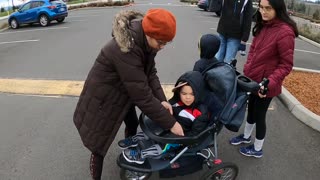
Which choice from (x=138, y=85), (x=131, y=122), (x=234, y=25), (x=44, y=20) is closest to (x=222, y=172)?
(x=131, y=122)

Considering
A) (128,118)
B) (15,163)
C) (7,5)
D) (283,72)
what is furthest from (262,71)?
(7,5)

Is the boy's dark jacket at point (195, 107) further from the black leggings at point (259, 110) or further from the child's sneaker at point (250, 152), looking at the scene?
the child's sneaker at point (250, 152)

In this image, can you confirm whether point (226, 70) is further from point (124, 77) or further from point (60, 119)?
point (60, 119)

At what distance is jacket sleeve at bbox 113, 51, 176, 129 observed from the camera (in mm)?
2641

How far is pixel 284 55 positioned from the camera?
343 centimetres

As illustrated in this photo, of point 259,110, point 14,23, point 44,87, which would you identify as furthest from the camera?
point 14,23

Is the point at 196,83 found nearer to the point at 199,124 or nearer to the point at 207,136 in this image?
the point at 199,124

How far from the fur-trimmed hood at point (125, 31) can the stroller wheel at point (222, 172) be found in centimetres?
145

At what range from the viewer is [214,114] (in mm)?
3287

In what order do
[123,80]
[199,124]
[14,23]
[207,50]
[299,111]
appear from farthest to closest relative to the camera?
[14,23] < [299,111] < [207,50] < [199,124] < [123,80]

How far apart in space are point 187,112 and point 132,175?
85cm

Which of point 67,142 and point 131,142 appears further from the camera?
point 67,142

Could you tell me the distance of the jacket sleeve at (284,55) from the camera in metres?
3.41

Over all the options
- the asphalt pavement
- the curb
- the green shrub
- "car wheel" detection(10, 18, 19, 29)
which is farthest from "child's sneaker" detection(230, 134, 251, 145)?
the green shrub
